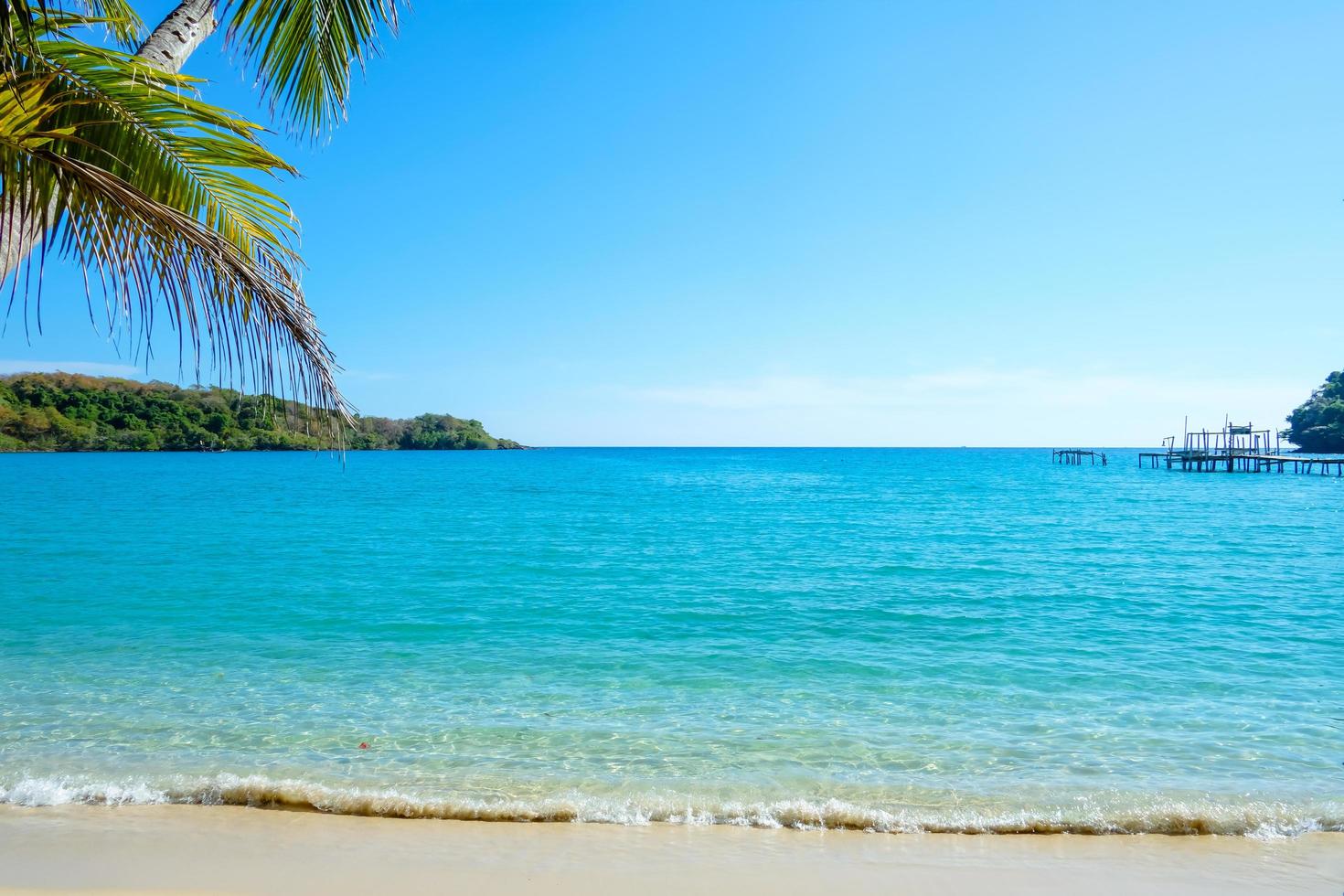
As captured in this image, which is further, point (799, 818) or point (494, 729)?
point (494, 729)

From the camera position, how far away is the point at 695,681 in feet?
31.8

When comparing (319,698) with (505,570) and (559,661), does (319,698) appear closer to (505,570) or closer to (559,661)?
(559,661)

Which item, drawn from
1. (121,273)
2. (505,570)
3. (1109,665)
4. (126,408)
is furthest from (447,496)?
(126,408)

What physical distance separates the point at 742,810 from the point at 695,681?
153 inches

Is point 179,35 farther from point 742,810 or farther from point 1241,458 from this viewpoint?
point 1241,458

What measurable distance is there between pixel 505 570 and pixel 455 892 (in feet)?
50.6

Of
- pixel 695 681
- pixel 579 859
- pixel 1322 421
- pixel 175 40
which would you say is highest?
pixel 1322 421

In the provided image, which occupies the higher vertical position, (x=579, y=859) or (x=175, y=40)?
(x=175, y=40)

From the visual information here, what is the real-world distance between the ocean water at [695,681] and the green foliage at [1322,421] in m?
127

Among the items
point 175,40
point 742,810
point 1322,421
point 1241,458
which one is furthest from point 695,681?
point 1322,421

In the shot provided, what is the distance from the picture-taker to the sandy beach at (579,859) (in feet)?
15.5

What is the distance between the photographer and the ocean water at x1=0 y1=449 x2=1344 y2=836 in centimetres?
615

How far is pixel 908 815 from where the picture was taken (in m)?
5.79

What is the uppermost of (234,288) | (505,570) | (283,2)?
(283,2)
